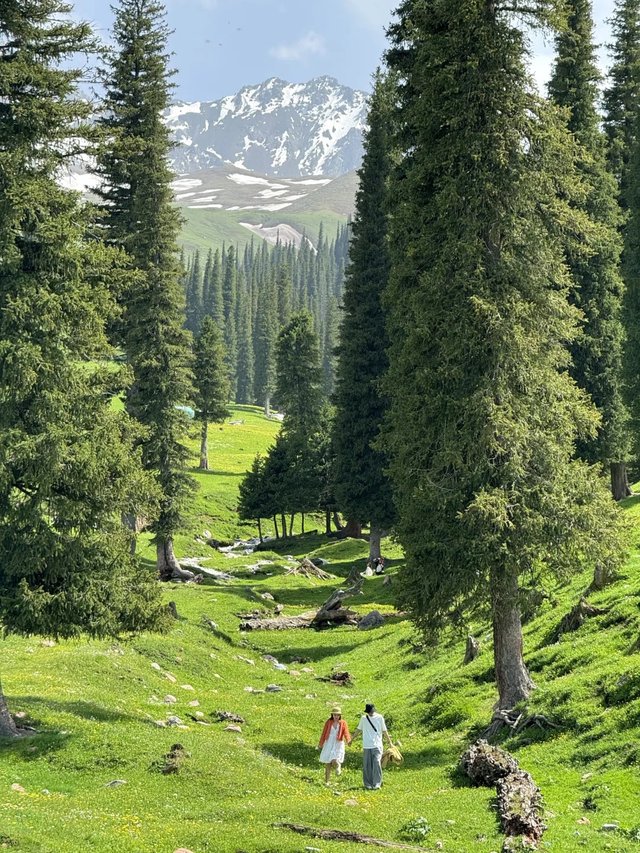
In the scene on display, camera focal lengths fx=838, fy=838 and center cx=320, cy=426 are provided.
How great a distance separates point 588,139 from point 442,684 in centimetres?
2856

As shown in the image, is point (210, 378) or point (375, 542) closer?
point (375, 542)

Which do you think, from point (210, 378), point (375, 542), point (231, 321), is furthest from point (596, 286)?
point (231, 321)

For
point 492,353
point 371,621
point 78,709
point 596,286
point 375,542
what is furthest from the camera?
point 375,542

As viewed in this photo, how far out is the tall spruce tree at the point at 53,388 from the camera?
60.7 ft

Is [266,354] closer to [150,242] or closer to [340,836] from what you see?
[150,242]

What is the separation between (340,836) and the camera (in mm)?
13898

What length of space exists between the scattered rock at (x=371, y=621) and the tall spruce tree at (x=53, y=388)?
19.6 meters

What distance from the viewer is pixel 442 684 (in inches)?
958

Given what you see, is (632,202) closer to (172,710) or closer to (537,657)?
(537,657)

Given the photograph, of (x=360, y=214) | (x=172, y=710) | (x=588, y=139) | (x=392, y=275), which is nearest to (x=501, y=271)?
(x=392, y=275)

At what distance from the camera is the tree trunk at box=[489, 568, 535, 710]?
20.4 meters

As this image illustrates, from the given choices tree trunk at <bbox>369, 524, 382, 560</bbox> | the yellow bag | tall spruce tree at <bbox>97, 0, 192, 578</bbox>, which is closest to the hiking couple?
the yellow bag

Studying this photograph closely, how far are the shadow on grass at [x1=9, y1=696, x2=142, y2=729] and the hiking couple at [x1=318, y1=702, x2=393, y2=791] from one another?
5.30 m

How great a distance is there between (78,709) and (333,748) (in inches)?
270
